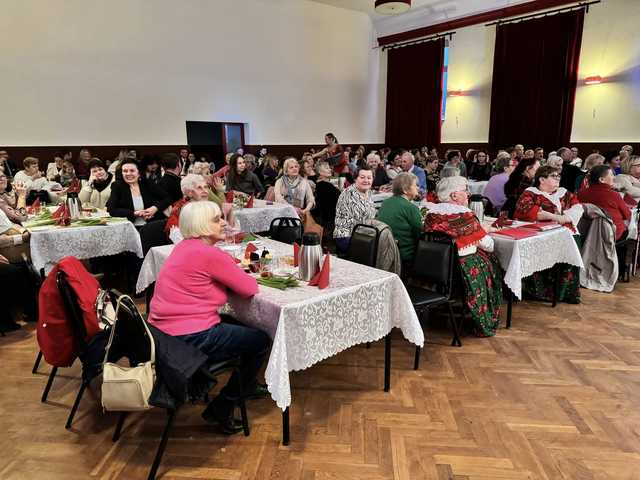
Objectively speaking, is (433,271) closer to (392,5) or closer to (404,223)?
(404,223)

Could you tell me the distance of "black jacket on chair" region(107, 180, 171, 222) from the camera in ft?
14.0

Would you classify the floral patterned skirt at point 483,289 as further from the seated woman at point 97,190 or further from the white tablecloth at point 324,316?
the seated woman at point 97,190

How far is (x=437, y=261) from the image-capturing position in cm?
308

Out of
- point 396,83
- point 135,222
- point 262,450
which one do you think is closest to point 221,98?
point 396,83

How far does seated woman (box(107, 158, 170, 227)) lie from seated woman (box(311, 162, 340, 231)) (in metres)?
1.86

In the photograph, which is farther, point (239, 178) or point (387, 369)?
point (239, 178)

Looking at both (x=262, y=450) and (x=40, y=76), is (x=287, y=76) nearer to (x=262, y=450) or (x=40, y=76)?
(x=40, y=76)

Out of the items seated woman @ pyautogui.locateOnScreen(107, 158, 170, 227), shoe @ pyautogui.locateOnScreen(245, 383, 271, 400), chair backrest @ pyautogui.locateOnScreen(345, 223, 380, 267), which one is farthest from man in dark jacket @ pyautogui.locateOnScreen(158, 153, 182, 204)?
shoe @ pyautogui.locateOnScreen(245, 383, 271, 400)

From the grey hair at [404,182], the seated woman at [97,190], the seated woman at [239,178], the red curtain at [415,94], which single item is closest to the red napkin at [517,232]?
the grey hair at [404,182]

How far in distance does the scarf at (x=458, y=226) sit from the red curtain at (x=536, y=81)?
8.48 metres

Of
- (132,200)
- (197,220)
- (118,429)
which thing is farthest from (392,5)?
(118,429)

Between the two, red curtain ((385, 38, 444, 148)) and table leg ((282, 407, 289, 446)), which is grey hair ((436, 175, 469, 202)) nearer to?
table leg ((282, 407, 289, 446))

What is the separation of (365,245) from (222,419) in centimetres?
144

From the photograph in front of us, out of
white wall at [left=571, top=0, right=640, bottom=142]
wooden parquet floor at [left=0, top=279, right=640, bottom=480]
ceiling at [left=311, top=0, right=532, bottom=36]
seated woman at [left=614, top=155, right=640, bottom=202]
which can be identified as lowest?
wooden parquet floor at [left=0, top=279, right=640, bottom=480]
